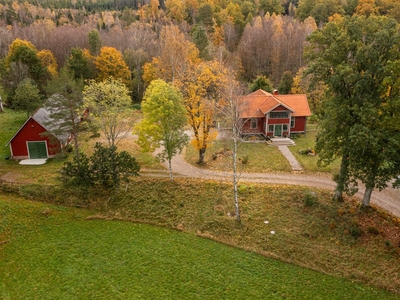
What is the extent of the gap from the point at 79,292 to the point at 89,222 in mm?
6966

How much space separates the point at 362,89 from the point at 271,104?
19.3 metres

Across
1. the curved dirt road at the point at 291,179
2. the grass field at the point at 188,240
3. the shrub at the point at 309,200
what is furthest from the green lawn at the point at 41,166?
the shrub at the point at 309,200

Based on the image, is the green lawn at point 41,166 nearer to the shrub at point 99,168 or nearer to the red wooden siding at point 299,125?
the shrub at point 99,168

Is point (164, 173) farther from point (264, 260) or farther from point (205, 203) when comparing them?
point (264, 260)

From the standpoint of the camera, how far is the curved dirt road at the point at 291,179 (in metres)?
27.3

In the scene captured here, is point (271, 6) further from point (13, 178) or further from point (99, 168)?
point (13, 178)

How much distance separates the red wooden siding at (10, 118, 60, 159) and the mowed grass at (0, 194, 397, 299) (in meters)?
10.5

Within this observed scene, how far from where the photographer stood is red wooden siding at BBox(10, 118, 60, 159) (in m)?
33.4

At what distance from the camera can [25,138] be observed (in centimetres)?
3369

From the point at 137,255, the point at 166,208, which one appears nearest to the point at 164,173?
the point at 166,208

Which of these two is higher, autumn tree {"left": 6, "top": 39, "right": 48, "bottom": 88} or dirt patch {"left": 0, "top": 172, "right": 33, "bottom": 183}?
autumn tree {"left": 6, "top": 39, "right": 48, "bottom": 88}

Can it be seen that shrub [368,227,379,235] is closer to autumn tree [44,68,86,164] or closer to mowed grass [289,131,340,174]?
mowed grass [289,131,340,174]

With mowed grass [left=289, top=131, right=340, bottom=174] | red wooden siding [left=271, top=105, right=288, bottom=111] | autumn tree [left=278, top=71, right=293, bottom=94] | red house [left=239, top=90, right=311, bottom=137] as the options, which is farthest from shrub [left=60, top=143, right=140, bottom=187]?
autumn tree [left=278, top=71, right=293, bottom=94]

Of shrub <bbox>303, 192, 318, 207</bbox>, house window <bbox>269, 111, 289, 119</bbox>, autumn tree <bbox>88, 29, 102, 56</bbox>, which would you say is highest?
autumn tree <bbox>88, 29, 102, 56</bbox>
